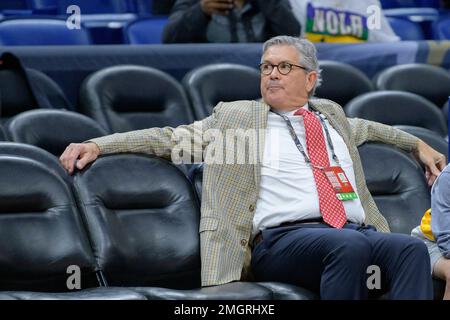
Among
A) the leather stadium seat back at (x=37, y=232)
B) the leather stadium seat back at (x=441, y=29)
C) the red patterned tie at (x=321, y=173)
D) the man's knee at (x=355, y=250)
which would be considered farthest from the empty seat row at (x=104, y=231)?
the leather stadium seat back at (x=441, y=29)

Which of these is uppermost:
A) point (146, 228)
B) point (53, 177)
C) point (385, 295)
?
point (53, 177)

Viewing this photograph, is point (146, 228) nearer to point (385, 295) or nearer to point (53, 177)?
point (53, 177)

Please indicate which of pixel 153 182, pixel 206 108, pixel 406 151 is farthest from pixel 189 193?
pixel 206 108

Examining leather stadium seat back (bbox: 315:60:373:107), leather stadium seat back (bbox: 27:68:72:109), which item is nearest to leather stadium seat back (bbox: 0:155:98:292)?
leather stadium seat back (bbox: 27:68:72:109)

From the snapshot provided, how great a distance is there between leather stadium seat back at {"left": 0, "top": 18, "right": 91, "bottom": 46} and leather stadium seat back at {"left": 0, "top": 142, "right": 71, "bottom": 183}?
171cm

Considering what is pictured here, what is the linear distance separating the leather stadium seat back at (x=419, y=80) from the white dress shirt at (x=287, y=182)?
1363 millimetres

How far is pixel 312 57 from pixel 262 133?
353 millimetres

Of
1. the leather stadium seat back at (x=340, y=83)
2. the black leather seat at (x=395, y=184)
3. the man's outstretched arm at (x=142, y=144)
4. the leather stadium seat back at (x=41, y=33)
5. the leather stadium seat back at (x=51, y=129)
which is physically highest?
the leather stadium seat back at (x=41, y=33)

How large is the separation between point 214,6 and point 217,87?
533 millimetres

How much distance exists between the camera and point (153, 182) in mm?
3098

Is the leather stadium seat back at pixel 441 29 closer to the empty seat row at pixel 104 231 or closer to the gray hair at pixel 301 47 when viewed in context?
the gray hair at pixel 301 47

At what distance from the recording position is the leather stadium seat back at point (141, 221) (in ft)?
9.70

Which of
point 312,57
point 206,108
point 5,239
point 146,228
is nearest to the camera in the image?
point 5,239
